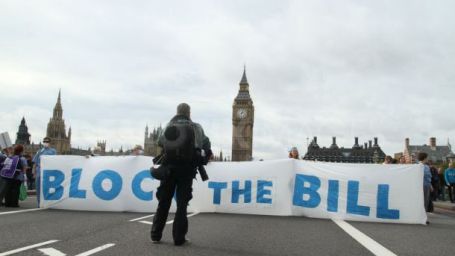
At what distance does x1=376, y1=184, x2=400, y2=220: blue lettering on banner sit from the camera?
10320mm

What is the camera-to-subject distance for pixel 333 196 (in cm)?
1071

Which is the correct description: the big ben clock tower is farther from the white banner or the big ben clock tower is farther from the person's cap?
the person's cap

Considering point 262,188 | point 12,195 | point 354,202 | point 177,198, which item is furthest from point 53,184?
point 354,202

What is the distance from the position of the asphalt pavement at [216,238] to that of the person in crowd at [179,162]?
356 mm

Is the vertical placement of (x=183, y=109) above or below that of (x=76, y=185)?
above

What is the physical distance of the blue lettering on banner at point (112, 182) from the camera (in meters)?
11.1

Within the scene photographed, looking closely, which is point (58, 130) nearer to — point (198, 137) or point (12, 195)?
point (12, 195)

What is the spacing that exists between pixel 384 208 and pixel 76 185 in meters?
7.41

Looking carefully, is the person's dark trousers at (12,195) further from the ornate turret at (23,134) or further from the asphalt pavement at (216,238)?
the ornate turret at (23,134)

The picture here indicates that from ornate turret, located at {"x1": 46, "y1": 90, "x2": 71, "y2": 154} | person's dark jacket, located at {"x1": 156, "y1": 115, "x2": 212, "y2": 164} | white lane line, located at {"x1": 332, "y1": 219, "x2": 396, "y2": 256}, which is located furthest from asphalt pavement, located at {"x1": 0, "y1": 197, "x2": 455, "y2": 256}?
ornate turret, located at {"x1": 46, "y1": 90, "x2": 71, "y2": 154}

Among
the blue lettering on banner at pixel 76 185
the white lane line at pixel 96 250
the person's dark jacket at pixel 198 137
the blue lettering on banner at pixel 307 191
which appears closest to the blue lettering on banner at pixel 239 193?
the blue lettering on banner at pixel 307 191

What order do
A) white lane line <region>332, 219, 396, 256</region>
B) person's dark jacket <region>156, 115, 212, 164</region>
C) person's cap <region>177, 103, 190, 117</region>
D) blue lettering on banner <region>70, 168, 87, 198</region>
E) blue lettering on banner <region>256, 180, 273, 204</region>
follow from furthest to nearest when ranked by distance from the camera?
blue lettering on banner <region>70, 168, 87, 198</region> → blue lettering on banner <region>256, 180, 273, 204</region> → person's cap <region>177, 103, 190, 117</region> → person's dark jacket <region>156, 115, 212, 164</region> → white lane line <region>332, 219, 396, 256</region>

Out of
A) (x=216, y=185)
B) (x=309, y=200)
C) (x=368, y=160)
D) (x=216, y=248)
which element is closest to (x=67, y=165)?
(x=216, y=185)

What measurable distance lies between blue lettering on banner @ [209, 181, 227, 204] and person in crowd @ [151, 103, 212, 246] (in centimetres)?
487
